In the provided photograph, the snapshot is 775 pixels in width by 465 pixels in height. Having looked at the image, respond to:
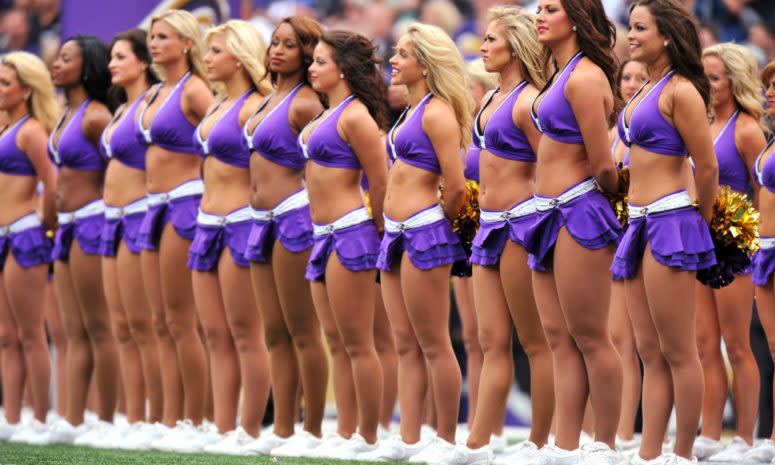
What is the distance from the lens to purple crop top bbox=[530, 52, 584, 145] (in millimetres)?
5422

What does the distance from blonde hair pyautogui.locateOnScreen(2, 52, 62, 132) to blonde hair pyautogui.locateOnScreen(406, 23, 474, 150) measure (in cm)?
349

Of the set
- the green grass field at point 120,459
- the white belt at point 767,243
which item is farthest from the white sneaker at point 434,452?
the white belt at point 767,243

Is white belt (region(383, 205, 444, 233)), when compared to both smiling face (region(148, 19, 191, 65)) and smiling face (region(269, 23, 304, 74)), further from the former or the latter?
smiling face (region(148, 19, 191, 65))

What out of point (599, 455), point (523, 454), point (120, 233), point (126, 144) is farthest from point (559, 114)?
point (120, 233)

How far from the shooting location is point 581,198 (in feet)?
17.8

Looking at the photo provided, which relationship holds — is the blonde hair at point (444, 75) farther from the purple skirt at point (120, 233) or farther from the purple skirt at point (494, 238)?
the purple skirt at point (120, 233)

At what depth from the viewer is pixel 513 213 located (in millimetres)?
5852

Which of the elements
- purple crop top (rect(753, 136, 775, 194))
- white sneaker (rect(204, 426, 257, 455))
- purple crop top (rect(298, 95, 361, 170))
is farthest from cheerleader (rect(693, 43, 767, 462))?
white sneaker (rect(204, 426, 257, 455))

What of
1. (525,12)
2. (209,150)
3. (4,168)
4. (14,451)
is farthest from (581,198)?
(4,168)

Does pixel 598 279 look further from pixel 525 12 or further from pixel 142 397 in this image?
pixel 142 397

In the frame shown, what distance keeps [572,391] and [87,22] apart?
24.6 ft

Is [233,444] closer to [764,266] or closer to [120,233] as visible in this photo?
[120,233]

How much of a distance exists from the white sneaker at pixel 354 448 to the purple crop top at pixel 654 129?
2394 mm

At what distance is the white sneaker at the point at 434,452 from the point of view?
615 centimetres
